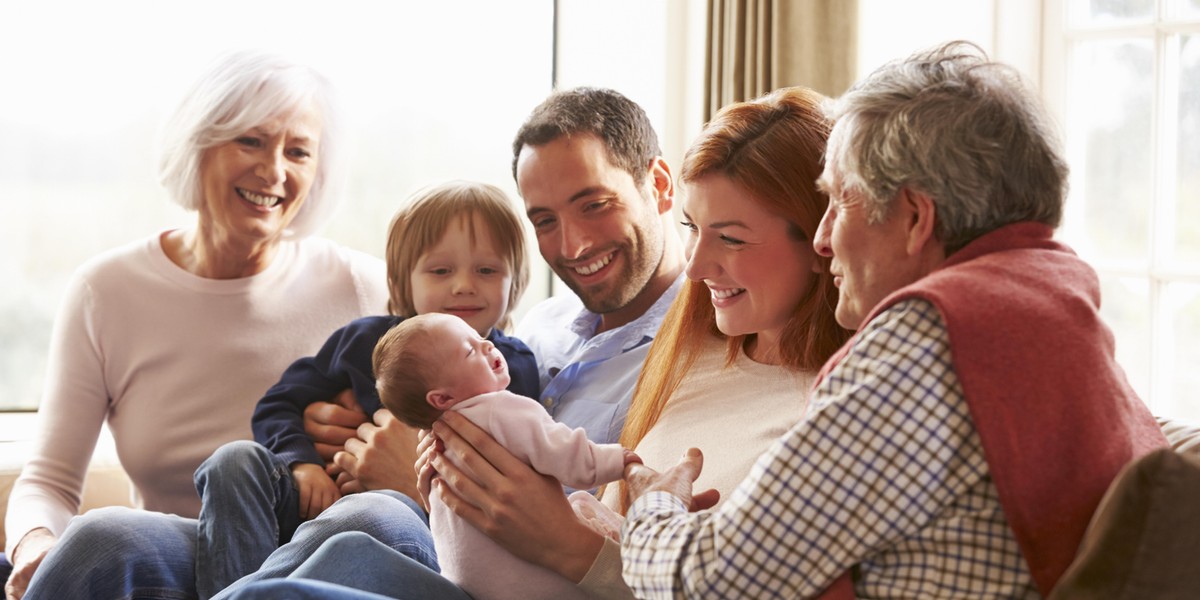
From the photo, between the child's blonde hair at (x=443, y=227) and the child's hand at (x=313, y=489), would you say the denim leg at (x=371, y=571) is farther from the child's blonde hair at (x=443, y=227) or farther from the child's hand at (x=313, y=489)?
the child's blonde hair at (x=443, y=227)

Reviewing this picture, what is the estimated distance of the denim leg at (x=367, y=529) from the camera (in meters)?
1.92

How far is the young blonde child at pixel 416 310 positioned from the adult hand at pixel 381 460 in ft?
0.16

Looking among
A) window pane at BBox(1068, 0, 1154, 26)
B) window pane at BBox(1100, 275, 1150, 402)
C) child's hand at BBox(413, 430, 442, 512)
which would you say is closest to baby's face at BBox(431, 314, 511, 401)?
child's hand at BBox(413, 430, 442, 512)

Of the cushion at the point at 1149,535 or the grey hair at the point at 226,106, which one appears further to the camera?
the grey hair at the point at 226,106

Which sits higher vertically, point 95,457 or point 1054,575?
point 1054,575

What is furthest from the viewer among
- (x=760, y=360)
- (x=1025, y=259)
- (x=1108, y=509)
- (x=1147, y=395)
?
(x=1147, y=395)

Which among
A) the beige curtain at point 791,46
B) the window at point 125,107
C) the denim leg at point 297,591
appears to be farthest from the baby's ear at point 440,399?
the window at point 125,107

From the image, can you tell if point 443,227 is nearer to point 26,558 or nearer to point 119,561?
point 119,561

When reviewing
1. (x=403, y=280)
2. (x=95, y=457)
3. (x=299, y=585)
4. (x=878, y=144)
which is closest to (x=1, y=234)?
(x=95, y=457)

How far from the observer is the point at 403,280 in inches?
97.0

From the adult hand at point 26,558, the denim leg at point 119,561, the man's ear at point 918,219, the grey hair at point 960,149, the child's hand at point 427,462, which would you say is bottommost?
the adult hand at point 26,558

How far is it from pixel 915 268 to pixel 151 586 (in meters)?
1.44

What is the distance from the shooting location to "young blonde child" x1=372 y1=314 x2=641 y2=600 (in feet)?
5.70

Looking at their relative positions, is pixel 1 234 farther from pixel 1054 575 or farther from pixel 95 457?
pixel 1054 575
